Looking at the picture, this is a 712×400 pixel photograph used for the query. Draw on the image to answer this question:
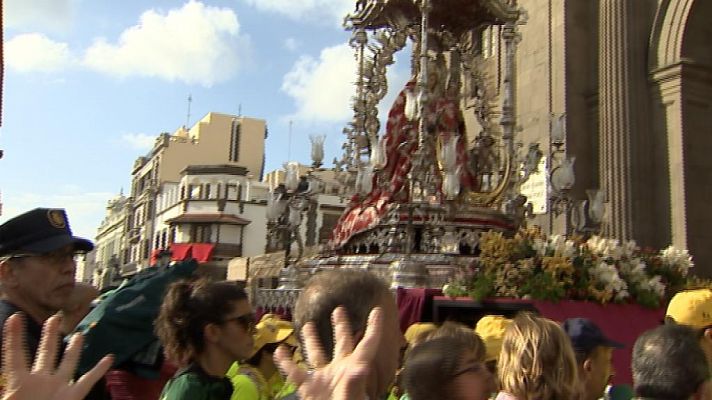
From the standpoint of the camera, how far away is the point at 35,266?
304 cm

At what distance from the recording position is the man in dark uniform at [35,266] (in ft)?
9.87

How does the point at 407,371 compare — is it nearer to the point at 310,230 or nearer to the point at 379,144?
the point at 379,144

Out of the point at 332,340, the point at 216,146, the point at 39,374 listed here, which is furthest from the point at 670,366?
the point at 216,146

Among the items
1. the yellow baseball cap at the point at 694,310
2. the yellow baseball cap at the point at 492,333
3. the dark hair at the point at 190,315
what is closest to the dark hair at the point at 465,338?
the dark hair at the point at 190,315

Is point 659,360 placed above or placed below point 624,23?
below

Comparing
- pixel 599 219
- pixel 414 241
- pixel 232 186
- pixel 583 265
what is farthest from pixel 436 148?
pixel 232 186

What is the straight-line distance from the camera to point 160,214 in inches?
2616

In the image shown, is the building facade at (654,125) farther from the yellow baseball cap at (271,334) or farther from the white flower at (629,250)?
the yellow baseball cap at (271,334)

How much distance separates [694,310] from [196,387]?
9.91 ft

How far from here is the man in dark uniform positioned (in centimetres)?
301

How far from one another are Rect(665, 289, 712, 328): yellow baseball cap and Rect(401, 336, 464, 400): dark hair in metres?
2.58

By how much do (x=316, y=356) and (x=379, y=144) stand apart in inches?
361

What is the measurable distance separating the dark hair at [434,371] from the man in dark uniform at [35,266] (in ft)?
5.49

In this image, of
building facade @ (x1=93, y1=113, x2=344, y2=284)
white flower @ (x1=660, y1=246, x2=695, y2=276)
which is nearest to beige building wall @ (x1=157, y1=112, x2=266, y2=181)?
building facade @ (x1=93, y1=113, x2=344, y2=284)
